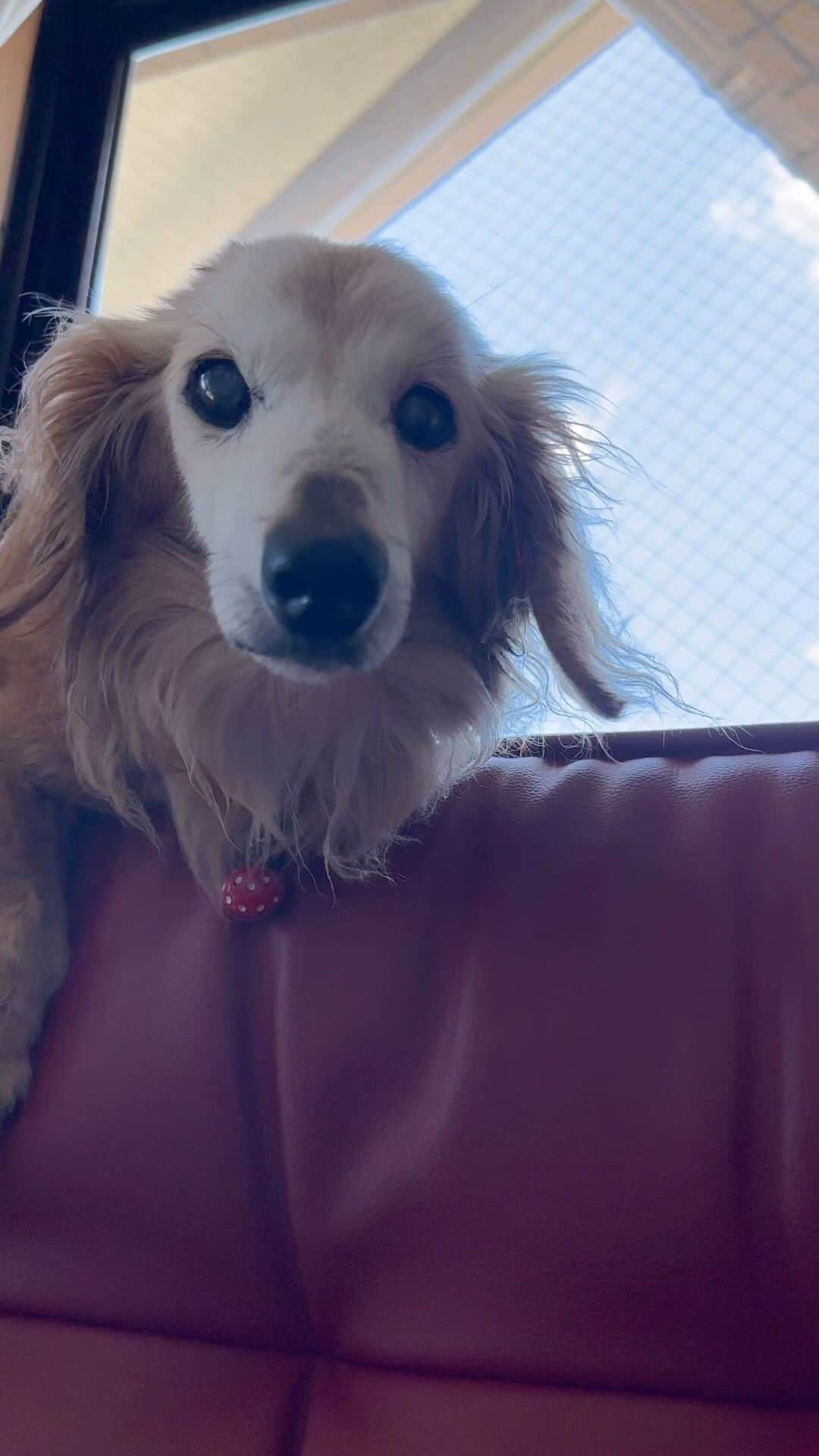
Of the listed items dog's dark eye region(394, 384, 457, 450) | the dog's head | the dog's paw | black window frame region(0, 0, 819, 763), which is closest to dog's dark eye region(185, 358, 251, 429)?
the dog's head

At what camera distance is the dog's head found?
67cm

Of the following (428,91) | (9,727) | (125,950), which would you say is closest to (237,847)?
(125,950)

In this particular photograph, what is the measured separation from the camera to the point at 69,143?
59.3 inches

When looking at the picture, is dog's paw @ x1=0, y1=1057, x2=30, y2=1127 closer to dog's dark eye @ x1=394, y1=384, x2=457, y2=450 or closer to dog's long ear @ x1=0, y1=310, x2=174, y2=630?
dog's long ear @ x1=0, y1=310, x2=174, y2=630

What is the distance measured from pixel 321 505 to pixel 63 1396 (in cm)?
59

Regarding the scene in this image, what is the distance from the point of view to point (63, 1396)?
630 millimetres

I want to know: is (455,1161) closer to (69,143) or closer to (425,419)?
(425,419)

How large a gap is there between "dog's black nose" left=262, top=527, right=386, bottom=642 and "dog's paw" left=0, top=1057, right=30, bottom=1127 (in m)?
0.38

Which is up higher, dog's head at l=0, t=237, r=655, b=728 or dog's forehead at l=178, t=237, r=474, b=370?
dog's forehead at l=178, t=237, r=474, b=370

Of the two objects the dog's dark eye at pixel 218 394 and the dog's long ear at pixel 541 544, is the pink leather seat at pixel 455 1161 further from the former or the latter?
the dog's dark eye at pixel 218 394

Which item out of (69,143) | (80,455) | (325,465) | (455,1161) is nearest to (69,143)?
(69,143)

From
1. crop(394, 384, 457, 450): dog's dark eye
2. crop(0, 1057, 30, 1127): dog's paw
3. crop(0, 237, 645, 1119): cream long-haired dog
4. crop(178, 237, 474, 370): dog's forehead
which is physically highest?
crop(178, 237, 474, 370): dog's forehead

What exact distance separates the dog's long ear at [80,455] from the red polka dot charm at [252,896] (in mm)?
293

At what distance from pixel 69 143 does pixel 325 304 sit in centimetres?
99
